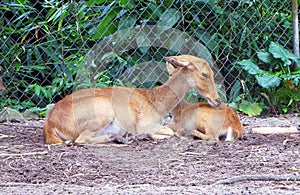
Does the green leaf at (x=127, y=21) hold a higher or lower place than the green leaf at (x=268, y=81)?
higher

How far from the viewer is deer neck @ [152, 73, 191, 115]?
632 cm

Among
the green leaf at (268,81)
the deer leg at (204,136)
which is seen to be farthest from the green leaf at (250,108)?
the deer leg at (204,136)

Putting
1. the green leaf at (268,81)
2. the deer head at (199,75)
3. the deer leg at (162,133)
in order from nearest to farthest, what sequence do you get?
the deer leg at (162,133) < the deer head at (199,75) < the green leaf at (268,81)

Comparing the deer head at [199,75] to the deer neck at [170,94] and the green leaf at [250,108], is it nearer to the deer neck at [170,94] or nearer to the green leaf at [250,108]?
the deer neck at [170,94]

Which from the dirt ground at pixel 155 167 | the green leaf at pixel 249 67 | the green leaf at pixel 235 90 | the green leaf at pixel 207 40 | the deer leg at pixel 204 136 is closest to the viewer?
the dirt ground at pixel 155 167

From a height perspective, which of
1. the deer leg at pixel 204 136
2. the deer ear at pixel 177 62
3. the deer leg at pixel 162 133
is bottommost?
the deer leg at pixel 162 133

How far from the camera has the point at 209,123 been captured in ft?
19.4

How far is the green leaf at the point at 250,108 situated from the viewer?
751 cm

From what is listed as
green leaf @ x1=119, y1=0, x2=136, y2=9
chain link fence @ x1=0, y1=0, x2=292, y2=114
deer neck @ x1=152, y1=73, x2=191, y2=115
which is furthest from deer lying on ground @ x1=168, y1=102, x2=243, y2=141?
green leaf @ x1=119, y1=0, x2=136, y2=9

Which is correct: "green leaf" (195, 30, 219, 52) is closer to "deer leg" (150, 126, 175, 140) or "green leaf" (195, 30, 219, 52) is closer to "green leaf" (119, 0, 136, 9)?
"green leaf" (119, 0, 136, 9)

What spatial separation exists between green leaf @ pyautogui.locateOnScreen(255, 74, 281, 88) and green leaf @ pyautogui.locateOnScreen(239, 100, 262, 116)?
1.00ft

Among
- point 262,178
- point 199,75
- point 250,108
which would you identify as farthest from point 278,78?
point 262,178

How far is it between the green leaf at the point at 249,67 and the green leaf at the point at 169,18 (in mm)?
964

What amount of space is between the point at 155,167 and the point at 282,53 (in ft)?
11.6
